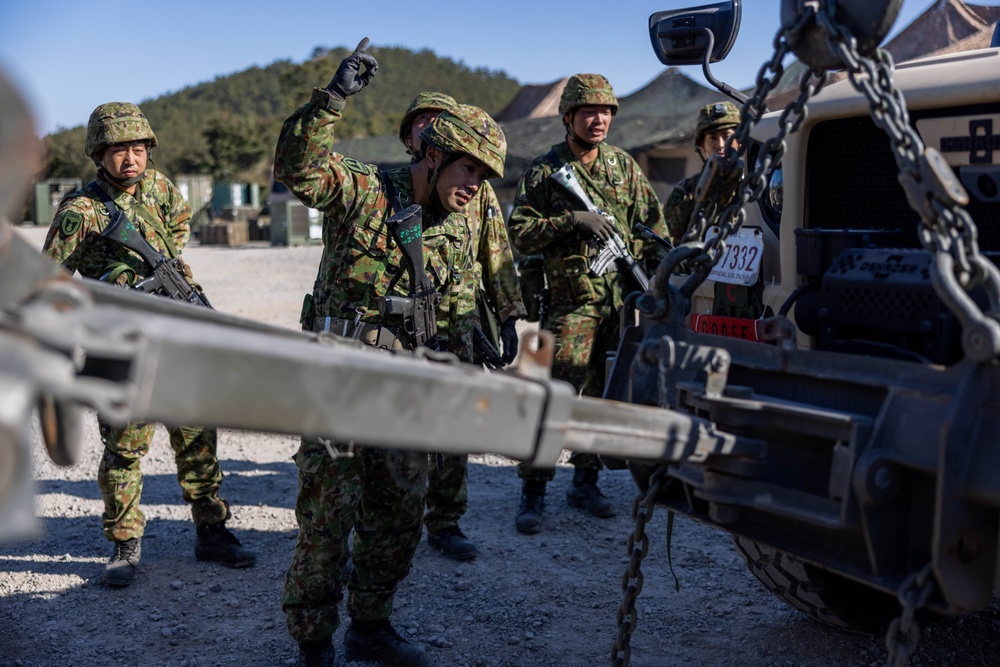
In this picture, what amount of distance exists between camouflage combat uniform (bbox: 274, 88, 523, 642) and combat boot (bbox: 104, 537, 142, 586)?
4.20 feet

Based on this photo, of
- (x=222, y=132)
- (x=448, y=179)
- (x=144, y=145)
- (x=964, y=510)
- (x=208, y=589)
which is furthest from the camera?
(x=222, y=132)

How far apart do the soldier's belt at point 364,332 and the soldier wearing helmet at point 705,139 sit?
109 inches

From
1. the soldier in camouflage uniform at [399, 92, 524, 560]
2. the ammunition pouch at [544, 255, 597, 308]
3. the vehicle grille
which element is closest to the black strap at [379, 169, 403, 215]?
the soldier in camouflage uniform at [399, 92, 524, 560]

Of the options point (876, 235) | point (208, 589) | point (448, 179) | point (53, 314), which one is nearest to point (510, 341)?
point (448, 179)

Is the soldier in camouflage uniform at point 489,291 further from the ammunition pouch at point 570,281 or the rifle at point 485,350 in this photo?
the ammunition pouch at point 570,281

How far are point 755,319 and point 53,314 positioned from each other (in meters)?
2.57

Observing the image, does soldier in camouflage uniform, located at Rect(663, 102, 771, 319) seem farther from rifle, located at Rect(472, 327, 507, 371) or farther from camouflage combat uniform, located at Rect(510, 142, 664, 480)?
rifle, located at Rect(472, 327, 507, 371)

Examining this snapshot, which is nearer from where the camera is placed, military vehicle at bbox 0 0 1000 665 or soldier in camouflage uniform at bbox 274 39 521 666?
military vehicle at bbox 0 0 1000 665

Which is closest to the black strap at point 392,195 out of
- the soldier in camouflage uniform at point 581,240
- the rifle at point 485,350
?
the rifle at point 485,350

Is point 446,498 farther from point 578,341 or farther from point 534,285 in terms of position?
point 534,285

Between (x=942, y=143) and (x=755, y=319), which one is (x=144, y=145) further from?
(x=942, y=143)

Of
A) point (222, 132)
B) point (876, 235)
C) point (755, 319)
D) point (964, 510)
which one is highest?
point (222, 132)

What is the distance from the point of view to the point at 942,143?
114 inches

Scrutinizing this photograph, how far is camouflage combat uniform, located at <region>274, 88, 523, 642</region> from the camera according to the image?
11.1 feet
